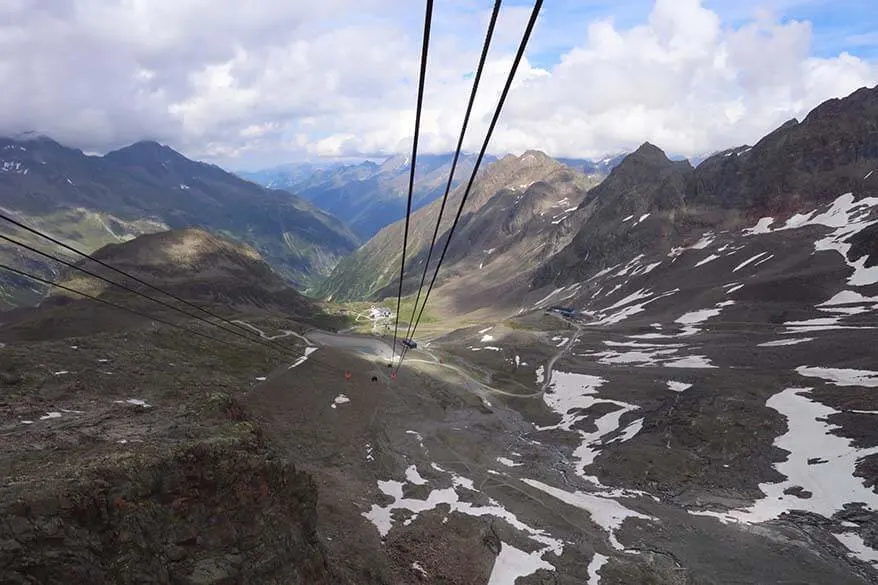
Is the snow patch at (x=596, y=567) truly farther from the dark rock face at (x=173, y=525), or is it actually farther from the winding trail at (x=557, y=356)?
the winding trail at (x=557, y=356)

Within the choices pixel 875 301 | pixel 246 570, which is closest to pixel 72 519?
pixel 246 570

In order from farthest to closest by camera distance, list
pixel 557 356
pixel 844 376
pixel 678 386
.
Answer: pixel 557 356 < pixel 678 386 < pixel 844 376

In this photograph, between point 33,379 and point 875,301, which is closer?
point 33,379

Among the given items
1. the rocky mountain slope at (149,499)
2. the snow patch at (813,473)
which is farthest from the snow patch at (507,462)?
the rocky mountain slope at (149,499)

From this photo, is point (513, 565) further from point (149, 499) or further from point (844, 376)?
point (844, 376)

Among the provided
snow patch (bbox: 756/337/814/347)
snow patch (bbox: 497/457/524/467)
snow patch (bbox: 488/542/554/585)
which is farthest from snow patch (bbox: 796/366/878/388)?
snow patch (bbox: 488/542/554/585)

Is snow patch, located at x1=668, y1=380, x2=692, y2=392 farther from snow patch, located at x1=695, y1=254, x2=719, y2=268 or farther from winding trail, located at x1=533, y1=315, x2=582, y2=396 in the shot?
snow patch, located at x1=695, y1=254, x2=719, y2=268

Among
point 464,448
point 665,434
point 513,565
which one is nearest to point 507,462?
point 464,448

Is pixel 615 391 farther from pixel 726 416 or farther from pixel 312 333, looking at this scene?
pixel 312 333
